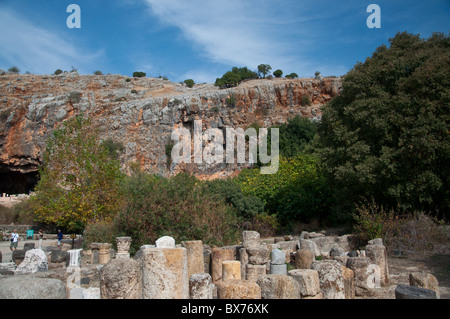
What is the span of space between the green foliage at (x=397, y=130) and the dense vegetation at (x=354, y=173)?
0.04 metres

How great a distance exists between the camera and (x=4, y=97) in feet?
157

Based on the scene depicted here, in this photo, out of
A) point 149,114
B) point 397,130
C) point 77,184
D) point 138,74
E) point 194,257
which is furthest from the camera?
point 138,74

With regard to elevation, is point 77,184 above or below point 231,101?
below

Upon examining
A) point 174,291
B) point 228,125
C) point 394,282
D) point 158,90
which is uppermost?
point 158,90

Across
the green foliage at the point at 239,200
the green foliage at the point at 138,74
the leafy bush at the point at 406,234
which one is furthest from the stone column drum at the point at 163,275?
the green foliage at the point at 138,74

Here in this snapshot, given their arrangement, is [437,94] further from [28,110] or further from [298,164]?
[28,110]

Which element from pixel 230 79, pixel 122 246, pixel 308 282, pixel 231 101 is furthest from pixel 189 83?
pixel 308 282

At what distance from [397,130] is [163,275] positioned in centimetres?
1353

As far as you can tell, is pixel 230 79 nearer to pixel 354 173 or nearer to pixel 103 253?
pixel 354 173

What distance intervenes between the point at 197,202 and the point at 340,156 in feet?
23.1

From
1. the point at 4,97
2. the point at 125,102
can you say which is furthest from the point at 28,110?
the point at 125,102

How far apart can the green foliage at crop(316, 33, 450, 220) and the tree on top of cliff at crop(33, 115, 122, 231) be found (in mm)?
10809

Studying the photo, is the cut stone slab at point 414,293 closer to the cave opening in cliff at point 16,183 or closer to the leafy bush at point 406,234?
the leafy bush at point 406,234

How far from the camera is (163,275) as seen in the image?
5.38m
